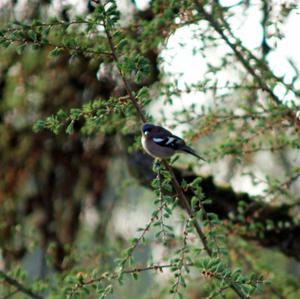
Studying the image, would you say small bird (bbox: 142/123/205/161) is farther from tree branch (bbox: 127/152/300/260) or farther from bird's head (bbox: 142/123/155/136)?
tree branch (bbox: 127/152/300/260)

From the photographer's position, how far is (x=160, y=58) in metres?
4.94

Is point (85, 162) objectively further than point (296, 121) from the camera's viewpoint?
Yes

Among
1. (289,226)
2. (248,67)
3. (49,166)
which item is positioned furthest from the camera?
(49,166)

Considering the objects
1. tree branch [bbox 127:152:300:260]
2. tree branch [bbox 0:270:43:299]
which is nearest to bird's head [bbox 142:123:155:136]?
tree branch [bbox 127:152:300:260]

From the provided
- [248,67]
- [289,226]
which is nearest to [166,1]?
[248,67]

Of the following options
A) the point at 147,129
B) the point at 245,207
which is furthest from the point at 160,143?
the point at 245,207

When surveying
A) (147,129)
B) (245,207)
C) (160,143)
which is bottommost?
(245,207)

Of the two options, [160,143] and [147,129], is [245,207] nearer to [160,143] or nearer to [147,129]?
[160,143]

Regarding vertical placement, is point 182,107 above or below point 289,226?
above

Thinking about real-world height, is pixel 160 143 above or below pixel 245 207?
above

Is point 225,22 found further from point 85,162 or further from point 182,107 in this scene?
point 85,162

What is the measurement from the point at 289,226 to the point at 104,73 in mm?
1988

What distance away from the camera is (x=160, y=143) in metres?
4.65

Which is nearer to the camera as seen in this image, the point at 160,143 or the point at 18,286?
the point at 160,143
